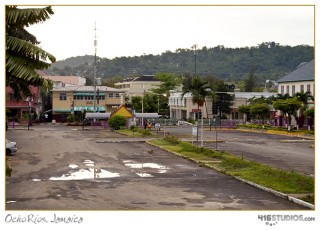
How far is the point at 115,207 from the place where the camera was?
15727 millimetres

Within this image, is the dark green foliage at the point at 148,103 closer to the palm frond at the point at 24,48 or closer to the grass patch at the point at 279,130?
the grass patch at the point at 279,130

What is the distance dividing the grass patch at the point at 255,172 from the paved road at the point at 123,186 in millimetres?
650

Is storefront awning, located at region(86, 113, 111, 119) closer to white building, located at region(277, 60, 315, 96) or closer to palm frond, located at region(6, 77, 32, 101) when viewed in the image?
white building, located at region(277, 60, 315, 96)

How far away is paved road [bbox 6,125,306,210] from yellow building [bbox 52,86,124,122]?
128 feet

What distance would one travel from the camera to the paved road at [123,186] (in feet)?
53.2

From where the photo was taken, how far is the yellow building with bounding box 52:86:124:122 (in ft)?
231

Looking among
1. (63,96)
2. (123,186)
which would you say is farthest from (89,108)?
(123,186)

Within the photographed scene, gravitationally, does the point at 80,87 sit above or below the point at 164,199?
above

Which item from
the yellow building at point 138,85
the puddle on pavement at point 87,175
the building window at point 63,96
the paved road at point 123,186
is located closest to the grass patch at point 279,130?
the yellow building at point 138,85

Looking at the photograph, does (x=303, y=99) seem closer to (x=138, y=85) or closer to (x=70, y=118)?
(x=138, y=85)

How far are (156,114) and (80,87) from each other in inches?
596

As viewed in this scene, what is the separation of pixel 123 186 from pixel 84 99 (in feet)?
176
